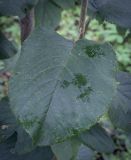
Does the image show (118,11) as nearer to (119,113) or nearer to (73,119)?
(119,113)

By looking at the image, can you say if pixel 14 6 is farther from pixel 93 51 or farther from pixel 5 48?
pixel 93 51

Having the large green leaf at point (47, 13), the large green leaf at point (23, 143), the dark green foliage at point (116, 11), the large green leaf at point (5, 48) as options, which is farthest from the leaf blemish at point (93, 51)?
the large green leaf at point (47, 13)

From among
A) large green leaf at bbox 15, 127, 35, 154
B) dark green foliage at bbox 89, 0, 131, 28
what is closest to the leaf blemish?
dark green foliage at bbox 89, 0, 131, 28

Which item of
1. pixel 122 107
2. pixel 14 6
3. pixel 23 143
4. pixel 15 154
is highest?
pixel 14 6

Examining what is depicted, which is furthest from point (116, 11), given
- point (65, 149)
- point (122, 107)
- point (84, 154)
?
point (84, 154)

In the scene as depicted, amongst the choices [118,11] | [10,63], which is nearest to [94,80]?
[118,11]

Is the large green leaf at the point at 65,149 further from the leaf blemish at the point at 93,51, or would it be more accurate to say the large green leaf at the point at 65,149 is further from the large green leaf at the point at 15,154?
the leaf blemish at the point at 93,51
